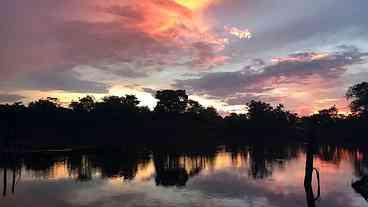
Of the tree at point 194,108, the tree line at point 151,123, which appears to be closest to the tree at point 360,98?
the tree line at point 151,123

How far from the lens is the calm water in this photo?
35.1m

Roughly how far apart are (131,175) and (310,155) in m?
23.8

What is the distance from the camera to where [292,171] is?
55.2 metres

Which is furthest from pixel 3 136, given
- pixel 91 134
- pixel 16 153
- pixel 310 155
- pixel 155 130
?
pixel 310 155

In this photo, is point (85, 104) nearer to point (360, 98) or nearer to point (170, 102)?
point (170, 102)

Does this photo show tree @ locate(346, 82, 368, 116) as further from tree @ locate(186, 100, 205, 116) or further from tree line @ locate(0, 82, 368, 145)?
tree @ locate(186, 100, 205, 116)

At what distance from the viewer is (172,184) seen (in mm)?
45344

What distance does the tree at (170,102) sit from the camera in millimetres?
165113

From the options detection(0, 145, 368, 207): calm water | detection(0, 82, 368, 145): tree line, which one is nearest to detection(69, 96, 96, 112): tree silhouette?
detection(0, 82, 368, 145): tree line

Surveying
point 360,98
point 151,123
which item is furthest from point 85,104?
point 360,98

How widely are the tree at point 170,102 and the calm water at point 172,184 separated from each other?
95.7m

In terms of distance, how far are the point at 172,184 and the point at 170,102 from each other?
399 feet

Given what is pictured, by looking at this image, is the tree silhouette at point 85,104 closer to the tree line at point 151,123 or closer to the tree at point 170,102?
the tree line at point 151,123

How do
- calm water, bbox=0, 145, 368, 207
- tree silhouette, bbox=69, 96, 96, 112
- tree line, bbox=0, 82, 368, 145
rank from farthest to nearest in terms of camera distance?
tree silhouette, bbox=69, 96, 96, 112 → tree line, bbox=0, 82, 368, 145 → calm water, bbox=0, 145, 368, 207
